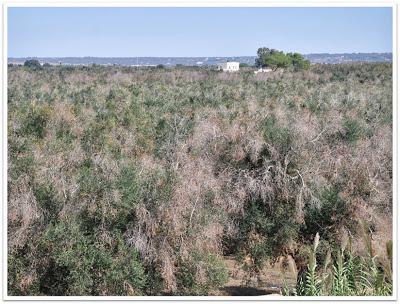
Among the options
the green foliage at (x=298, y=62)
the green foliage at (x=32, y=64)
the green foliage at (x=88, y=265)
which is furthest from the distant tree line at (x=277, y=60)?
the green foliage at (x=88, y=265)

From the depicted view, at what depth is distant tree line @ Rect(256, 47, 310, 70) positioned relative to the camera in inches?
2290

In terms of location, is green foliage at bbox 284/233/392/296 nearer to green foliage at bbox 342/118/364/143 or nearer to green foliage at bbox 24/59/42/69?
green foliage at bbox 342/118/364/143

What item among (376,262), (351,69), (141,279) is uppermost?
(351,69)

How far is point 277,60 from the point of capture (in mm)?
59219

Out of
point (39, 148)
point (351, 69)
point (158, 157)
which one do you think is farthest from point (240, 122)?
point (351, 69)

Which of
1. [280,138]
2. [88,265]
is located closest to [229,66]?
[280,138]

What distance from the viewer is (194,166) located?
12922 millimetres

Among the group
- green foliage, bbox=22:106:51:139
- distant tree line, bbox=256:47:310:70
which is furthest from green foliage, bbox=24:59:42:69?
distant tree line, bbox=256:47:310:70

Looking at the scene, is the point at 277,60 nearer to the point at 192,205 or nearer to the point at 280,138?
the point at 280,138

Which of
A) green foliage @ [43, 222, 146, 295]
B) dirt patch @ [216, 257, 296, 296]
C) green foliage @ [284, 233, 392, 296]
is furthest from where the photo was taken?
dirt patch @ [216, 257, 296, 296]

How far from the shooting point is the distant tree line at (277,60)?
58156 mm

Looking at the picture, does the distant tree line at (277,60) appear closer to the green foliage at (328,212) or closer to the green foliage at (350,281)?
the green foliage at (328,212)

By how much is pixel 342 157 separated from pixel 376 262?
29.8 feet
